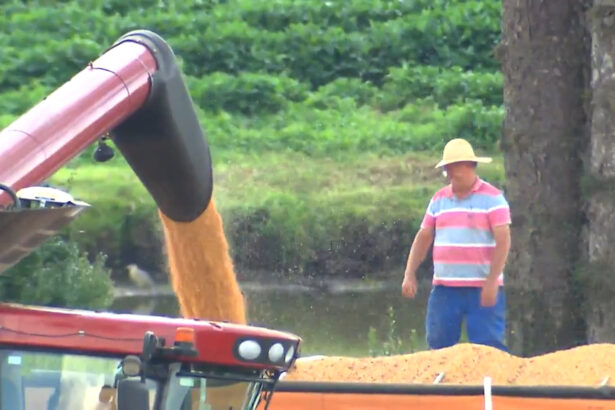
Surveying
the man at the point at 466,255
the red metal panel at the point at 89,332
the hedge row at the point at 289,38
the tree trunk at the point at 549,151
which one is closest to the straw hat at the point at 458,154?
the man at the point at 466,255

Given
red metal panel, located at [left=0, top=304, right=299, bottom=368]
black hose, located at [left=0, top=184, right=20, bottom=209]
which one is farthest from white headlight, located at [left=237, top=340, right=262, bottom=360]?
black hose, located at [left=0, top=184, right=20, bottom=209]

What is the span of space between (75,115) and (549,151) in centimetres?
392

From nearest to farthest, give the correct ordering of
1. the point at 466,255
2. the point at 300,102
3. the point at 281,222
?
the point at 466,255, the point at 281,222, the point at 300,102

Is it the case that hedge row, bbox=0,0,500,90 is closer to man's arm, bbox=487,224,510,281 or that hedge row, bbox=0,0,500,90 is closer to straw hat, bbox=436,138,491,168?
straw hat, bbox=436,138,491,168

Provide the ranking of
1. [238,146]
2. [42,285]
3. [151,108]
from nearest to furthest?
[151,108]
[42,285]
[238,146]

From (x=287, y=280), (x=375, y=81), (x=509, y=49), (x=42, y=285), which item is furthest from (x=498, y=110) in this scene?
(x=42, y=285)

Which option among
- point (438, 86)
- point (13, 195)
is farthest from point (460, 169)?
point (438, 86)

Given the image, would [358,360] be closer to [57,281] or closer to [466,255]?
[466,255]

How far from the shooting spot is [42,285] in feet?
32.0

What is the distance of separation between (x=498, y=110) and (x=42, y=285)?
8.88 meters

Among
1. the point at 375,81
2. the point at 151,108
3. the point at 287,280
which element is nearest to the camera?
the point at 151,108

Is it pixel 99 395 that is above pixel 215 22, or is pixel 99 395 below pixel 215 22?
below

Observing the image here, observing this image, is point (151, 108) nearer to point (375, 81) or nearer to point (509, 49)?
point (509, 49)

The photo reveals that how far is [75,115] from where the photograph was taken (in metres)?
6.98
